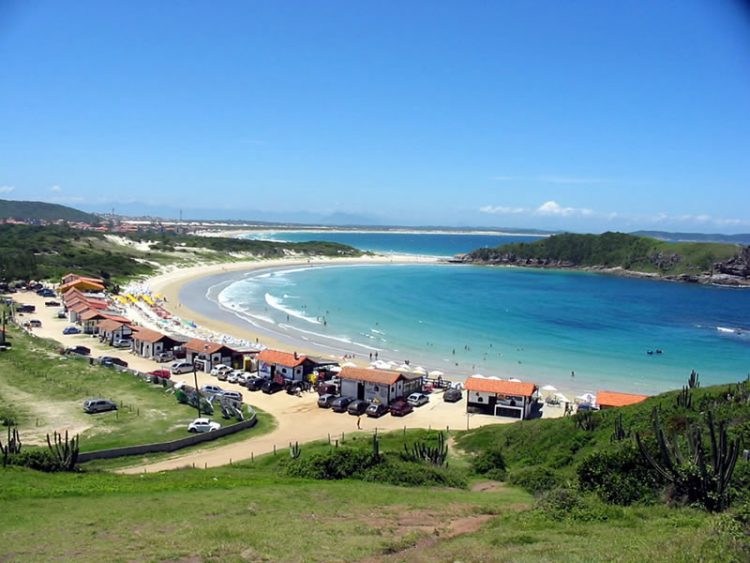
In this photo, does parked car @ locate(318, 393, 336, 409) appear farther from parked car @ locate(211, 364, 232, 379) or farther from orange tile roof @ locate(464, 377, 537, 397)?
parked car @ locate(211, 364, 232, 379)

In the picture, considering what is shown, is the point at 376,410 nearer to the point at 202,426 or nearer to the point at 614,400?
the point at 202,426

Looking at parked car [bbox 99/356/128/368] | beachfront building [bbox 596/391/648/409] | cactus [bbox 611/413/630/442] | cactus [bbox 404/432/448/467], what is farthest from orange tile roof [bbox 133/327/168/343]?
cactus [bbox 611/413/630/442]

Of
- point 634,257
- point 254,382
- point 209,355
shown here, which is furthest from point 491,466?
point 634,257

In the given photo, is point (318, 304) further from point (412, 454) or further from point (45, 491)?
point (45, 491)

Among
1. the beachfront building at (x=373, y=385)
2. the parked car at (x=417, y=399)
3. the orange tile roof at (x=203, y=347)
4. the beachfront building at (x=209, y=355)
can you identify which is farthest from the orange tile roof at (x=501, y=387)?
the orange tile roof at (x=203, y=347)

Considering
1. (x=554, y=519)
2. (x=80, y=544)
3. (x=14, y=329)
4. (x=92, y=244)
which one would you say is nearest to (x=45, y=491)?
(x=80, y=544)

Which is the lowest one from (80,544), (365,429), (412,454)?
(365,429)
